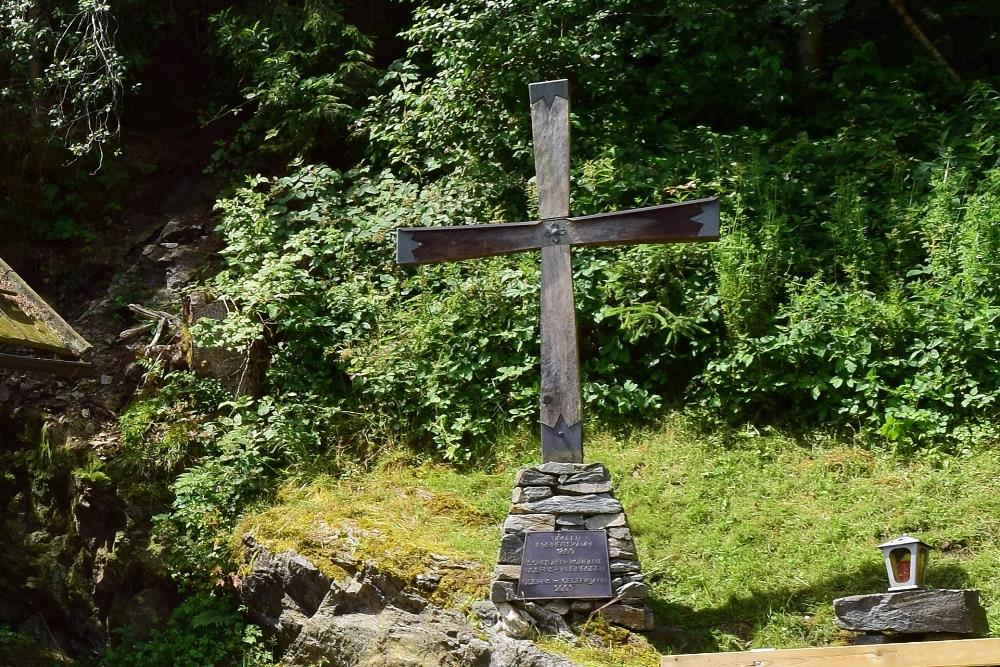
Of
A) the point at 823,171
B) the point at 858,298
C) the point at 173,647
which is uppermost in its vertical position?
the point at 823,171

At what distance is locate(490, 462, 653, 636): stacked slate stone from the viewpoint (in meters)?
5.65

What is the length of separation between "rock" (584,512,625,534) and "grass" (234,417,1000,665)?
0.64 m

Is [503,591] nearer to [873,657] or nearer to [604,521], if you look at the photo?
[604,521]

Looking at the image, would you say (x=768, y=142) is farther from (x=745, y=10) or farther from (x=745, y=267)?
(x=745, y=267)

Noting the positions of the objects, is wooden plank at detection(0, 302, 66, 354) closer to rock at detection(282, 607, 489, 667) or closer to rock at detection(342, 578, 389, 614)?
rock at detection(342, 578, 389, 614)

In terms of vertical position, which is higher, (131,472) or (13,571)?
(131,472)

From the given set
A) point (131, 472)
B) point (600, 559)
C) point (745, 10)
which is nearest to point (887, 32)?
point (745, 10)

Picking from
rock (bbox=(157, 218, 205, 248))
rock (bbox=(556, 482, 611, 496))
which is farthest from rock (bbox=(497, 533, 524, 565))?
rock (bbox=(157, 218, 205, 248))

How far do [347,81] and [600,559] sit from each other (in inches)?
275

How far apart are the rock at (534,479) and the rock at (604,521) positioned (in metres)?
0.30

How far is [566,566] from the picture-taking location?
5711 mm

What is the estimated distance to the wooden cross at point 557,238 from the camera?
5.99m

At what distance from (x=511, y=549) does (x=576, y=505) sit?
1.45 ft

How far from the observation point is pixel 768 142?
9.75 meters
